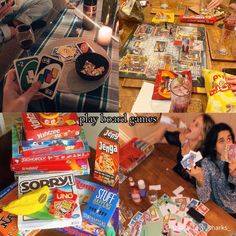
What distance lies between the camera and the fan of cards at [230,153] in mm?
1391

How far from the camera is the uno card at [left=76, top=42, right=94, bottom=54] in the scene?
1.27 m

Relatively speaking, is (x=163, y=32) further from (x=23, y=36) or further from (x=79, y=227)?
(x=79, y=227)

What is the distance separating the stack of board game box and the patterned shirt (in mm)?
441

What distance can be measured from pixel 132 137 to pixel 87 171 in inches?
9.5

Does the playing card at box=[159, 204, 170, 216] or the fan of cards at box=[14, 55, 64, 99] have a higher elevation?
the fan of cards at box=[14, 55, 64, 99]

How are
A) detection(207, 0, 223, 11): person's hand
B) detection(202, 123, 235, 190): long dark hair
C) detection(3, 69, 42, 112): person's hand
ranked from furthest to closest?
detection(207, 0, 223, 11): person's hand < detection(202, 123, 235, 190): long dark hair < detection(3, 69, 42, 112): person's hand

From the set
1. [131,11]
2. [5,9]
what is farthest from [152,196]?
[5,9]

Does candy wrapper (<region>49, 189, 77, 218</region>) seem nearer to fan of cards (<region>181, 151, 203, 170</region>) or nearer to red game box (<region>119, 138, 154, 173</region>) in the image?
red game box (<region>119, 138, 154, 173</region>)

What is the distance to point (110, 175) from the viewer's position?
149cm

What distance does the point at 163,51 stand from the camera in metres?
1.51

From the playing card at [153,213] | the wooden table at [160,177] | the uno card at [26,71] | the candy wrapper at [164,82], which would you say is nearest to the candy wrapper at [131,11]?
the candy wrapper at [164,82]

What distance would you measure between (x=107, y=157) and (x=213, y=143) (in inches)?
15.3

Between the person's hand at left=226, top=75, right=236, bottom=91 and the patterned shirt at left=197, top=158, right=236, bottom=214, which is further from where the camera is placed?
the patterned shirt at left=197, top=158, right=236, bottom=214

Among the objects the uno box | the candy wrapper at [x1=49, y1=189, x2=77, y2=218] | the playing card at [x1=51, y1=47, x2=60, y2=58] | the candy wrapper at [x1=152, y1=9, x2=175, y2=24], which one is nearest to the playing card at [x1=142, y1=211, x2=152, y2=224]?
the candy wrapper at [x1=49, y1=189, x2=77, y2=218]
